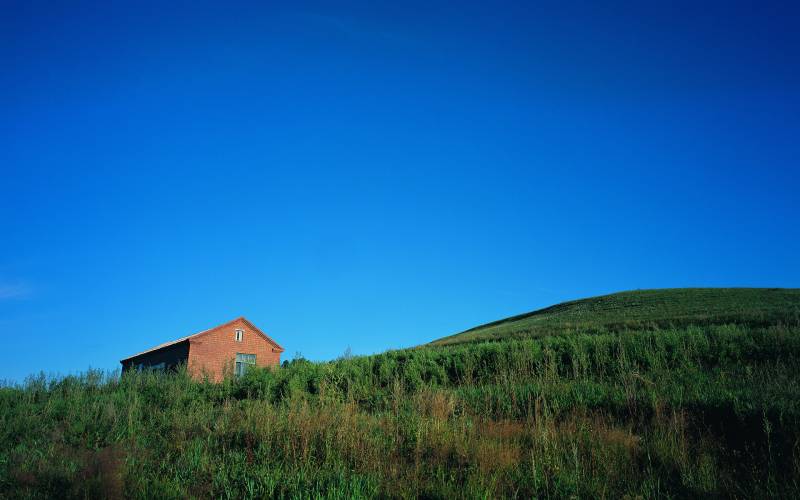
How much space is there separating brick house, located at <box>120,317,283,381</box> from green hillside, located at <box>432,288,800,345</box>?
14429 mm

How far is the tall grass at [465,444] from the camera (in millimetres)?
5281

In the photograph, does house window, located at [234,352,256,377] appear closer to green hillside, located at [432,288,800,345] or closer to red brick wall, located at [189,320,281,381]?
red brick wall, located at [189,320,281,381]

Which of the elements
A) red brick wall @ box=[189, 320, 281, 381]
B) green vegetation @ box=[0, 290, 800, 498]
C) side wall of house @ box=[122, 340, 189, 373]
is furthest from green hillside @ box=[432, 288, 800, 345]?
side wall of house @ box=[122, 340, 189, 373]

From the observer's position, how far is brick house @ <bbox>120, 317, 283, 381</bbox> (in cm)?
3481

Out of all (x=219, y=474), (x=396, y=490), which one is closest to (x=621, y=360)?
(x=396, y=490)

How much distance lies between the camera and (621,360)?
12.6 m

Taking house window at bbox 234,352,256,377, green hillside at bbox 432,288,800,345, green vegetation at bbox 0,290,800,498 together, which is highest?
green hillside at bbox 432,288,800,345

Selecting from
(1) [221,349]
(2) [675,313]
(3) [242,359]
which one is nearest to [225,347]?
(1) [221,349]

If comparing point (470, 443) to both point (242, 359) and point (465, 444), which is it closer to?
point (465, 444)

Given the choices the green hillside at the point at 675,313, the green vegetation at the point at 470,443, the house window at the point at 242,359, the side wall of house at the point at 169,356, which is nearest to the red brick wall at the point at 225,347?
the house window at the point at 242,359

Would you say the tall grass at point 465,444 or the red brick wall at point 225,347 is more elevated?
the red brick wall at point 225,347

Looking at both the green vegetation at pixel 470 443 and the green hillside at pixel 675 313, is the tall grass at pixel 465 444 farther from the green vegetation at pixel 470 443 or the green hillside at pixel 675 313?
the green hillside at pixel 675 313

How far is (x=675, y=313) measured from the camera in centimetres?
2655

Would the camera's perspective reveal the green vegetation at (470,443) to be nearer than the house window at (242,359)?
Yes
